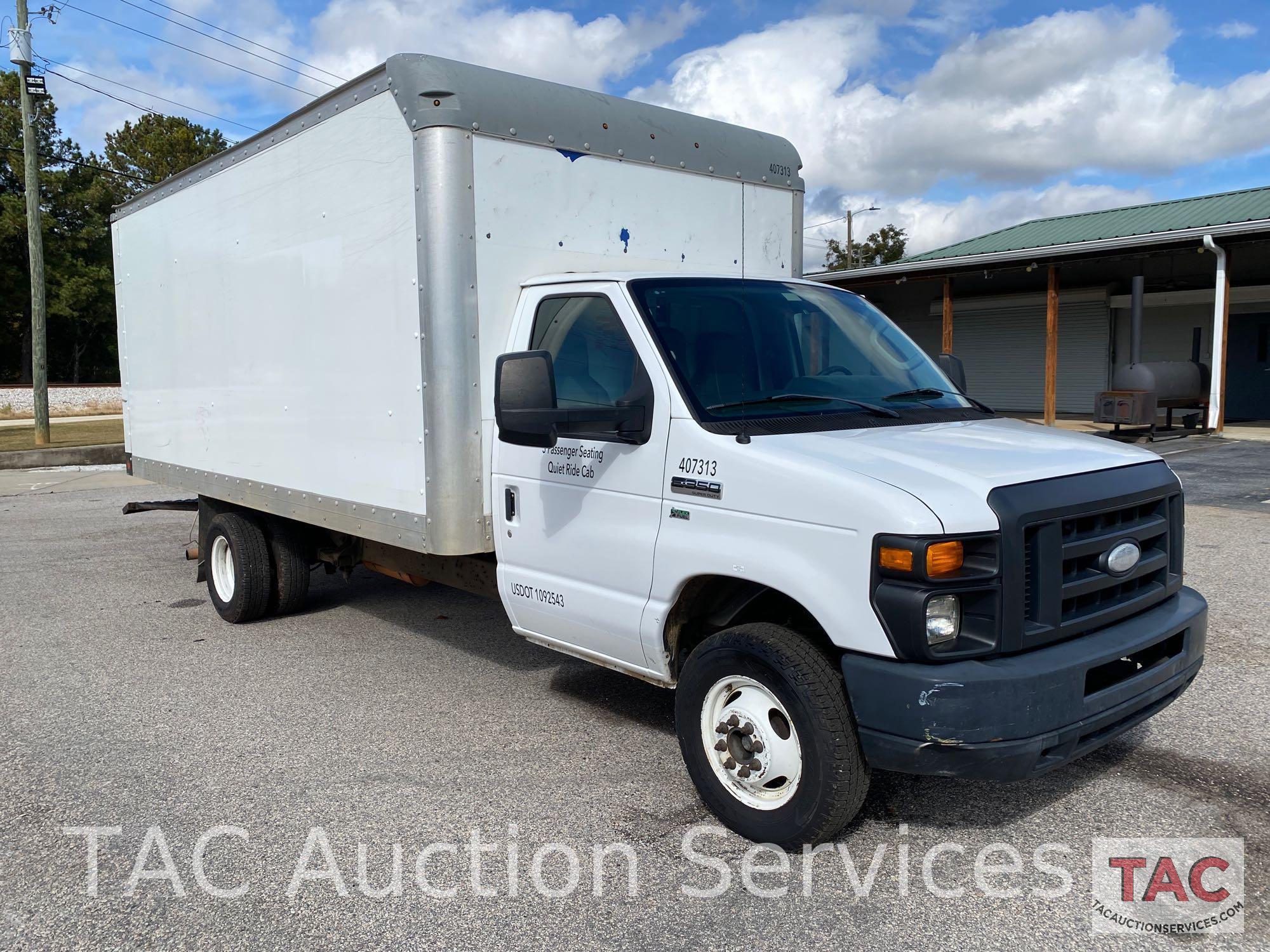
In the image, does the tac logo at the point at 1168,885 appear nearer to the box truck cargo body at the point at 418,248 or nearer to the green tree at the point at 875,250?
the box truck cargo body at the point at 418,248

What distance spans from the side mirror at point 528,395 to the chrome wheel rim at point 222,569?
13.7ft

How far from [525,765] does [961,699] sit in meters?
2.17

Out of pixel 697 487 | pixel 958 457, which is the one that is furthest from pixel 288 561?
pixel 958 457

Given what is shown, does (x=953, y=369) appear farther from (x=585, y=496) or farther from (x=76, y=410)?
(x=76, y=410)

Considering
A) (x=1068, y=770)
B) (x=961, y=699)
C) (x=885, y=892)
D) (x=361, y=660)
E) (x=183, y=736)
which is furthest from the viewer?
(x=361, y=660)

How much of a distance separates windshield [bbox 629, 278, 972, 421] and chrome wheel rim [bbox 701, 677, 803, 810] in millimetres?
1048

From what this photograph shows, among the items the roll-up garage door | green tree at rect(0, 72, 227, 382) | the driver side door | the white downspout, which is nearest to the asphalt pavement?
the driver side door

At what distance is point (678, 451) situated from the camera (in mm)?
3910

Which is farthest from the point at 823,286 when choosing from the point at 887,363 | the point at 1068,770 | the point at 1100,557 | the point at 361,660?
the point at 361,660

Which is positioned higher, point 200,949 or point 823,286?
point 823,286

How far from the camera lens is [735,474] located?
145 inches

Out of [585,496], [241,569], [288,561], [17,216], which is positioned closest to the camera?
[585,496]

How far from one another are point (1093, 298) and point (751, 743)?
2670 centimetres

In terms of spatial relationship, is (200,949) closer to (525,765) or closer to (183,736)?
(525,765)
